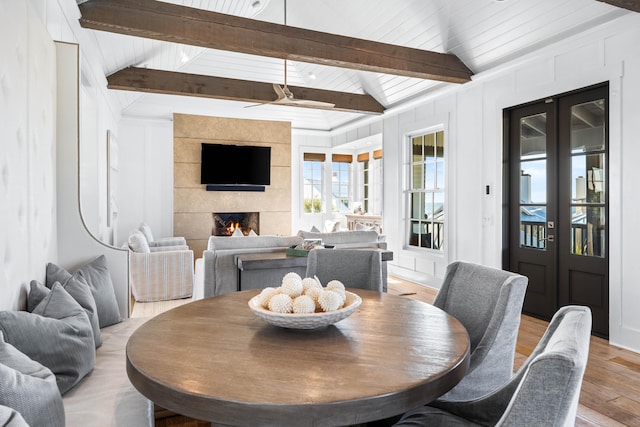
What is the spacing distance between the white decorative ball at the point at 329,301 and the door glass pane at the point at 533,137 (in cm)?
353

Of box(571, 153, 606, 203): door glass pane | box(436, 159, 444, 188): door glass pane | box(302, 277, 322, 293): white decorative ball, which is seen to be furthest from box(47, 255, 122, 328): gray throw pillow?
box(436, 159, 444, 188): door glass pane

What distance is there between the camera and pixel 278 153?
814 cm

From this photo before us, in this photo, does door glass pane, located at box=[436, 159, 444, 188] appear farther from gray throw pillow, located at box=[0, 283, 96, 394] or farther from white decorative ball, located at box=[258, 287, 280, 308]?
gray throw pillow, located at box=[0, 283, 96, 394]

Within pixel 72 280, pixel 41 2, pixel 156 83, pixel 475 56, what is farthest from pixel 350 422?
pixel 156 83

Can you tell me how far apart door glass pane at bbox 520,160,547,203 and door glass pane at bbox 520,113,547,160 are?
→ 0.27 ft

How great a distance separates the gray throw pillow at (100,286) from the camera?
7.54 ft

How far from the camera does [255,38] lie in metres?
3.68

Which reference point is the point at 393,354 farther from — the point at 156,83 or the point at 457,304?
the point at 156,83

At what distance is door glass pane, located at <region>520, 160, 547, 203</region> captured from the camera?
407 cm

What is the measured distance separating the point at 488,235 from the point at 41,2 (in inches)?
177

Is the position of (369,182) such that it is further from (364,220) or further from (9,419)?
(9,419)

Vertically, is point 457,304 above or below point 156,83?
below

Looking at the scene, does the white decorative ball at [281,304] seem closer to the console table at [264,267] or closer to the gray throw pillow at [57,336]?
the gray throw pillow at [57,336]

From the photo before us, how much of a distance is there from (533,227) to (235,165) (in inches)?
207
